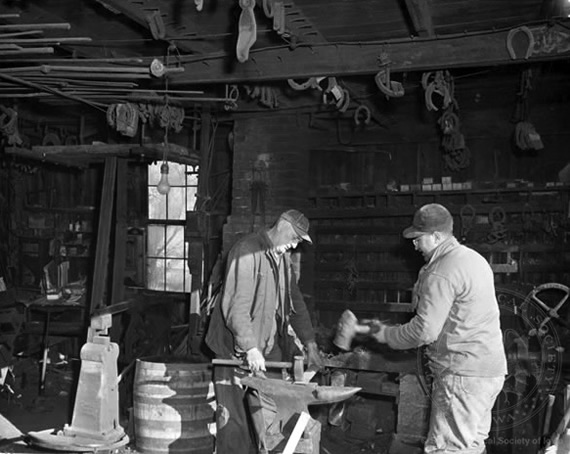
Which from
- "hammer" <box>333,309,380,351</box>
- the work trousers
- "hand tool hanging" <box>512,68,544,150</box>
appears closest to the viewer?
the work trousers

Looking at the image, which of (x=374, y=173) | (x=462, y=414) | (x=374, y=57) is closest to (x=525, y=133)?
(x=374, y=173)

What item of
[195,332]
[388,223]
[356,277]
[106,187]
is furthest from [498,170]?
[106,187]

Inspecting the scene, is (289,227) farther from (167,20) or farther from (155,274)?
(155,274)

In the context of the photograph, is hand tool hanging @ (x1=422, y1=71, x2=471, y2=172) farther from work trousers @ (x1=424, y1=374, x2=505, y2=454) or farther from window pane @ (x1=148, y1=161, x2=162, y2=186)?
window pane @ (x1=148, y1=161, x2=162, y2=186)

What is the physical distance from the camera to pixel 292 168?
7.70 metres

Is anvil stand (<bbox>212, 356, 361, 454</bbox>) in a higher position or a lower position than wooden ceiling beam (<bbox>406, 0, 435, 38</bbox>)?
lower

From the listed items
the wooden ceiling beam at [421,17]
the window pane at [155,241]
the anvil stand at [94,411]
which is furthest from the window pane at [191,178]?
the wooden ceiling beam at [421,17]

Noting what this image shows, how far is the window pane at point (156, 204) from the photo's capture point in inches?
408

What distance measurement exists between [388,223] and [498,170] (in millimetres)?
1418

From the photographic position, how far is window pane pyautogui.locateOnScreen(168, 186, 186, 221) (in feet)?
33.4

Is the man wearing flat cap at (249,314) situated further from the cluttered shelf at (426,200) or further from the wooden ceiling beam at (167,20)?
the cluttered shelf at (426,200)

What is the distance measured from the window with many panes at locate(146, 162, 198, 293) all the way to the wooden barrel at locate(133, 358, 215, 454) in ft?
14.1

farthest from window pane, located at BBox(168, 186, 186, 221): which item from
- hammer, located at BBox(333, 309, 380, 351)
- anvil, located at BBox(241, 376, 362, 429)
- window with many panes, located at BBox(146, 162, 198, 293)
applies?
anvil, located at BBox(241, 376, 362, 429)

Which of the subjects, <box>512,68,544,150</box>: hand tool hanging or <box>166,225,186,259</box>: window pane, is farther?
<box>166,225,186,259</box>: window pane
